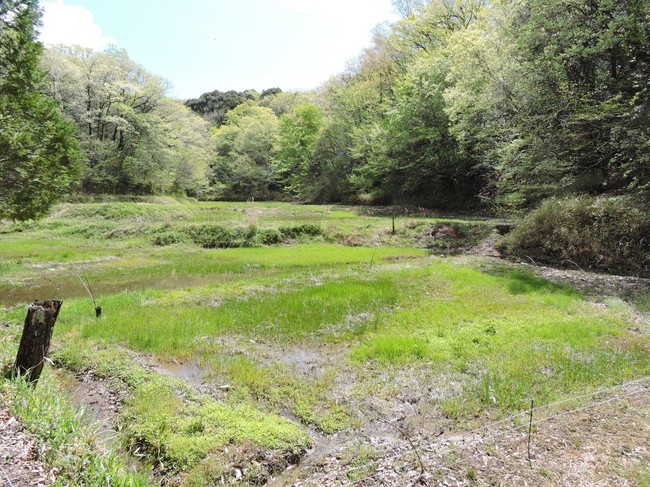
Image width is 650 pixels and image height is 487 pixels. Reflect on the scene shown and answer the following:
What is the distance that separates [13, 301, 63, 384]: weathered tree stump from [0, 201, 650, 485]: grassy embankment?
4.31 ft

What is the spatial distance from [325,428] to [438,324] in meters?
4.98

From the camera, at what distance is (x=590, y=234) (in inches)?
612

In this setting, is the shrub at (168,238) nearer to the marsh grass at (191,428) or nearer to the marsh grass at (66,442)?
the marsh grass at (191,428)

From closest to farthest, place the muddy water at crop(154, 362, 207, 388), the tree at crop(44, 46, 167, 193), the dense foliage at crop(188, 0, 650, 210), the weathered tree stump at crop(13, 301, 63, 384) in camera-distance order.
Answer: the weathered tree stump at crop(13, 301, 63, 384) → the muddy water at crop(154, 362, 207, 388) → the dense foliage at crop(188, 0, 650, 210) → the tree at crop(44, 46, 167, 193)

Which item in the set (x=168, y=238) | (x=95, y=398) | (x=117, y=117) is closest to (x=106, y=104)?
(x=117, y=117)

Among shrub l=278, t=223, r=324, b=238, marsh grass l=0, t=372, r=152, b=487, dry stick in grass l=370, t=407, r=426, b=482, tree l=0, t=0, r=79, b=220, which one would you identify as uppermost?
tree l=0, t=0, r=79, b=220

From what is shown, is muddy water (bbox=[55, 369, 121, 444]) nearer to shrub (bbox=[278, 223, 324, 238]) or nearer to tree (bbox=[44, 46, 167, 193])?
shrub (bbox=[278, 223, 324, 238])

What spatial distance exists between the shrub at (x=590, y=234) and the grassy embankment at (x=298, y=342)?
10.6 feet

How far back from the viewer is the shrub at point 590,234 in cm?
1439

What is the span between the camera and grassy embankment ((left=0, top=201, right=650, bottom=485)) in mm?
5125

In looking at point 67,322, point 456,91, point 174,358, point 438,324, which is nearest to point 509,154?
point 456,91

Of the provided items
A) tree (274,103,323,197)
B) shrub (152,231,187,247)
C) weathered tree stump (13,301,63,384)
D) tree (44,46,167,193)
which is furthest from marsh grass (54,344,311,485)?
tree (274,103,323,197)

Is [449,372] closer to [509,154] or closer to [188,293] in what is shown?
[188,293]

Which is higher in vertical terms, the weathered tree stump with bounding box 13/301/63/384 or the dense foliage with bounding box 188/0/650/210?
the dense foliage with bounding box 188/0/650/210
